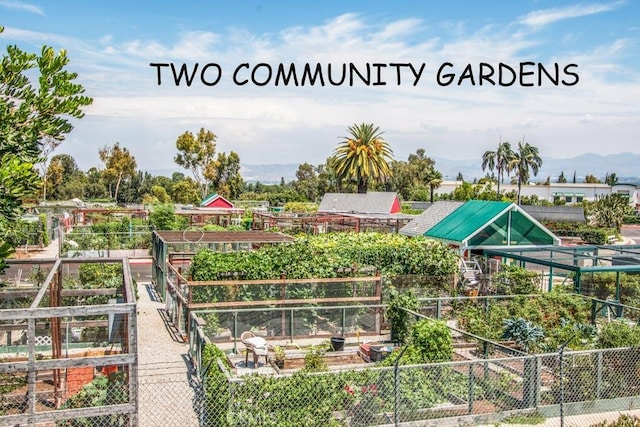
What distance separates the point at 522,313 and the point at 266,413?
10.6m

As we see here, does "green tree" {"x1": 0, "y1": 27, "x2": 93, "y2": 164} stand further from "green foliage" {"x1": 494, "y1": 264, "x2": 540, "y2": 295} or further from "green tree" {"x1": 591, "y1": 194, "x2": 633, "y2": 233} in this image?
"green tree" {"x1": 591, "y1": 194, "x2": 633, "y2": 233}

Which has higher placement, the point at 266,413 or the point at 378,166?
the point at 378,166

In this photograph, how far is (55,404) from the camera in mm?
11414

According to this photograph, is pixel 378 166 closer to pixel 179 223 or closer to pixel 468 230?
pixel 179 223

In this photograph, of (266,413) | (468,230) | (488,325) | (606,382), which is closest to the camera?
(266,413)

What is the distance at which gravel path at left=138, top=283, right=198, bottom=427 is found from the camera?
1234 cm

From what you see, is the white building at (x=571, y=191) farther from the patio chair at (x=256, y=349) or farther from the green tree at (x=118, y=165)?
the patio chair at (x=256, y=349)

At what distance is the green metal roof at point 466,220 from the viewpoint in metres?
29.3

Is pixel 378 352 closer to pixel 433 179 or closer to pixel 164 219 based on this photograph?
pixel 164 219

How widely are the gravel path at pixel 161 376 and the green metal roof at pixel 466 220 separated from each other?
42.8 ft

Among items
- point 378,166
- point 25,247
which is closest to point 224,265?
point 25,247

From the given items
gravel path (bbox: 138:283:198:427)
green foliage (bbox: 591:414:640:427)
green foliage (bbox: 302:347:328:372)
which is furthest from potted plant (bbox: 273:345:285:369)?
green foliage (bbox: 591:414:640:427)

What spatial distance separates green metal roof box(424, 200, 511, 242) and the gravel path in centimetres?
1305

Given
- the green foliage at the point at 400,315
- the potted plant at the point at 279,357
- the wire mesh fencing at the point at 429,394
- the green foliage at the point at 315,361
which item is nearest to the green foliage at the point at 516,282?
the green foliage at the point at 400,315
